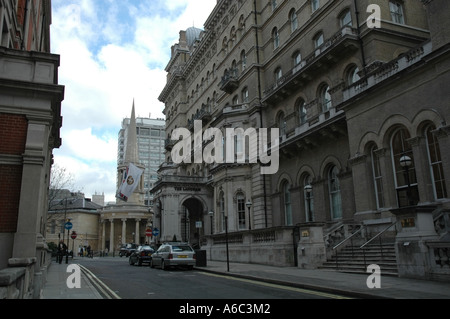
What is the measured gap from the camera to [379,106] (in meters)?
18.5

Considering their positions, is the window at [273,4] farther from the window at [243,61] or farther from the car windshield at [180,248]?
the car windshield at [180,248]

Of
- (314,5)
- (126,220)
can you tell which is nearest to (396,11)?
(314,5)

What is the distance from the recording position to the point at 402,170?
17.6 metres

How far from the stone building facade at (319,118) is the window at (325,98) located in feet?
0.26

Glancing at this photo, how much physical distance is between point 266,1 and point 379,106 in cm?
1949

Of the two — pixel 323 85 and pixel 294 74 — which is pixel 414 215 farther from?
pixel 294 74

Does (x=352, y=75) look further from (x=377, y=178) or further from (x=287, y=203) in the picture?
(x=287, y=203)

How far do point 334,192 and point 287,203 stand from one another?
230 inches

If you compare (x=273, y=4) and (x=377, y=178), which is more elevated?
(x=273, y=4)

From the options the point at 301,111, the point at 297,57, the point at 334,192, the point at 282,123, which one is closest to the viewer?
the point at 334,192

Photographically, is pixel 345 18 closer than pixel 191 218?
Yes

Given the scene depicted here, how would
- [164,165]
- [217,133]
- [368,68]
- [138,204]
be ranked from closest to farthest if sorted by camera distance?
[368,68]
[217,133]
[164,165]
[138,204]

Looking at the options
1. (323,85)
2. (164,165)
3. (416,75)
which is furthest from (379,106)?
(164,165)
